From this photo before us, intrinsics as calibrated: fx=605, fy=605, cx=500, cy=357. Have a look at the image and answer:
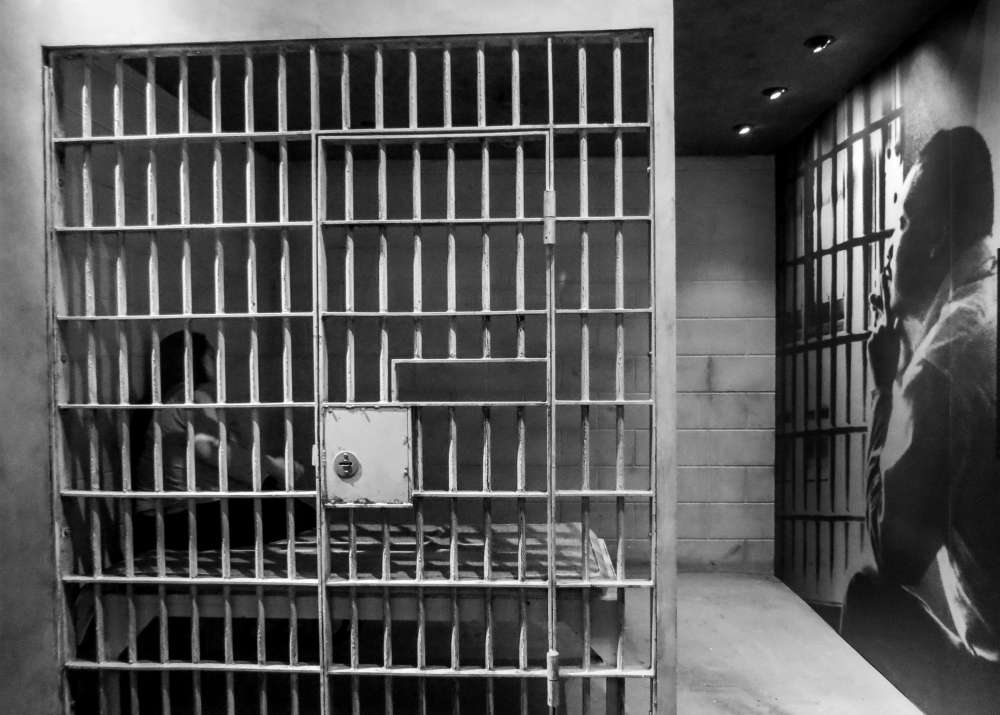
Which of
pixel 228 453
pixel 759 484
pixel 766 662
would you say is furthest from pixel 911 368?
pixel 228 453

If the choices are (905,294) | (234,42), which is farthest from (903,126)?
(234,42)

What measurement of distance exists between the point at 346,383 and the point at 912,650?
2917 millimetres

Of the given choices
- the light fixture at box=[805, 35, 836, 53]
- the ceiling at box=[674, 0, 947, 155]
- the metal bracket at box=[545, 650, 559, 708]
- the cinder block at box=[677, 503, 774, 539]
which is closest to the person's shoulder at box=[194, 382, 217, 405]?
the metal bracket at box=[545, 650, 559, 708]

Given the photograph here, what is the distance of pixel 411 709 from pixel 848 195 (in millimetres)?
3568

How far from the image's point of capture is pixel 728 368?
457 centimetres

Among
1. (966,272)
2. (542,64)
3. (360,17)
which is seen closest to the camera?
(360,17)

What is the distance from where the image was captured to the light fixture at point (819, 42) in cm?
283

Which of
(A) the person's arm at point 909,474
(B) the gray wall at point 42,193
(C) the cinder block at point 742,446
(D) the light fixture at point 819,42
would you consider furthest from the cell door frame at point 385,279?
Answer: (C) the cinder block at point 742,446

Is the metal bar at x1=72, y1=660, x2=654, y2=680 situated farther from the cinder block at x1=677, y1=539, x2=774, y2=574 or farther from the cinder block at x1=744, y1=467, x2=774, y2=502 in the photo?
the cinder block at x1=744, y1=467, x2=774, y2=502

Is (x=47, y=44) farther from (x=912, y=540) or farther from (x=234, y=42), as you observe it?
(x=912, y=540)

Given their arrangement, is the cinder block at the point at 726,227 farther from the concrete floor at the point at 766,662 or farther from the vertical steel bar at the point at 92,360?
the vertical steel bar at the point at 92,360

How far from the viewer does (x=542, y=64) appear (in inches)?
120

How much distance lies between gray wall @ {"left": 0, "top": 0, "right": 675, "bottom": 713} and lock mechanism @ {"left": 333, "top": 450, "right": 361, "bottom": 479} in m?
1.07

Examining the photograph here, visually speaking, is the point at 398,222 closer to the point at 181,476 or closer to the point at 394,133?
A: the point at 394,133
